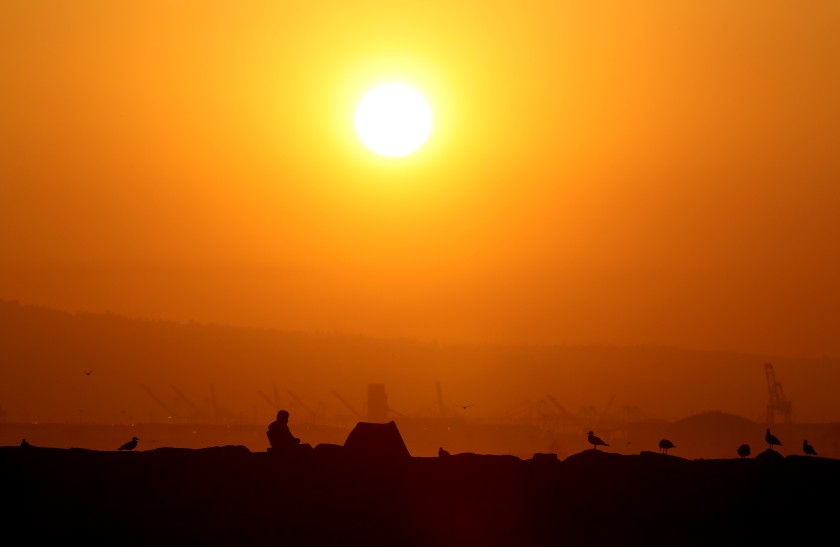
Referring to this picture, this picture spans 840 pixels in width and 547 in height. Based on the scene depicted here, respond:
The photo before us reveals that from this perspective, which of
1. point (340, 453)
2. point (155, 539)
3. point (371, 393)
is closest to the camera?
point (155, 539)

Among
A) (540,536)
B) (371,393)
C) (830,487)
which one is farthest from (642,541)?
(371,393)

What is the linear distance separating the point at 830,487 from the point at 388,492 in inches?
347

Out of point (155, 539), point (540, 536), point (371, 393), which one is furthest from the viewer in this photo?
point (371, 393)

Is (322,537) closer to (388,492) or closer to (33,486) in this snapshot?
(388,492)

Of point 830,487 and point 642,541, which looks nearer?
point 642,541

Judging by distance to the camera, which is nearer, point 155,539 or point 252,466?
point 155,539

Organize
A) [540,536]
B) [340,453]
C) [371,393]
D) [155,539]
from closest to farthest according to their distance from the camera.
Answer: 1. [155,539]
2. [540,536]
3. [340,453]
4. [371,393]

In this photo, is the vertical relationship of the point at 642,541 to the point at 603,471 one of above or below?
below

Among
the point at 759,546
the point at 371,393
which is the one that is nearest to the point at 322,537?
the point at 759,546

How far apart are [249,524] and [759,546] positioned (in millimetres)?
9386

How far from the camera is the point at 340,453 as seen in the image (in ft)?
83.5

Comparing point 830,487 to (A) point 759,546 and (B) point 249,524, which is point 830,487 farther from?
(B) point 249,524

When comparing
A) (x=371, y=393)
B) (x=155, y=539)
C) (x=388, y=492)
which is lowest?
(x=155, y=539)

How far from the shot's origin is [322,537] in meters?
22.6
